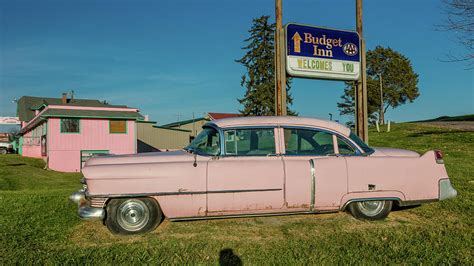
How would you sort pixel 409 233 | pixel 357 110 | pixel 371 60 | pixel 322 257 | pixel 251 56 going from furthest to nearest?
pixel 371 60 < pixel 251 56 < pixel 357 110 < pixel 409 233 < pixel 322 257

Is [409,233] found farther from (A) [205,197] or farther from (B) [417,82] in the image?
(B) [417,82]

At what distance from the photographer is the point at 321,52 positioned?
8.00m

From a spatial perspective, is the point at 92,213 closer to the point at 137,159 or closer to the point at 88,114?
the point at 137,159

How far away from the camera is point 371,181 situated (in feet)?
16.3

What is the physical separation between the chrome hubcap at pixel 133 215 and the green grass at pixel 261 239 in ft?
0.63

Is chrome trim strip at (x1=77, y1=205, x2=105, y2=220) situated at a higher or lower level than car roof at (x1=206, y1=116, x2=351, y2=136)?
lower

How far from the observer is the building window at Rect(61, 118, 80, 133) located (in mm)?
25559

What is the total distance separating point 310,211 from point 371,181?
0.95 m

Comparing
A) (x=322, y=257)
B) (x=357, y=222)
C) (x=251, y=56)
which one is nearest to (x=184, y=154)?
(x=322, y=257)

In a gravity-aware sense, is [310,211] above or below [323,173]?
below

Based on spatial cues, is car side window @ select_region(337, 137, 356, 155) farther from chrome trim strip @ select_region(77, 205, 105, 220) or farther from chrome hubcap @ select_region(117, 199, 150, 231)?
chrome trim strip @ select_region(77, 205, 105, 220)

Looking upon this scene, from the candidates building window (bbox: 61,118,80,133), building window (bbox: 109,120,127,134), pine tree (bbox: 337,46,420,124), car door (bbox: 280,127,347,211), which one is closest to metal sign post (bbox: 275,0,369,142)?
car door (bbox: 280,127,347,211)

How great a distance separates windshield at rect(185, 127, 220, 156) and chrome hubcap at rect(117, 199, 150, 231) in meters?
1.03

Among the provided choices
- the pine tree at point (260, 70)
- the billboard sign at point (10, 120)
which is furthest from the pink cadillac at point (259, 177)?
the billboard sign at point (10, 120)
